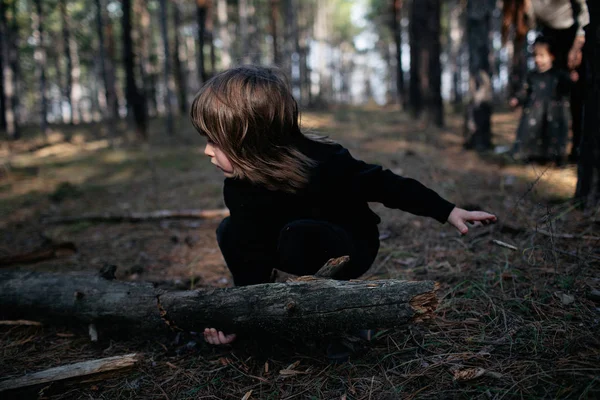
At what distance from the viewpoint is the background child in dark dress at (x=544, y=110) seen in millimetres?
4797

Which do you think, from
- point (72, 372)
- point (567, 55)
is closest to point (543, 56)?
point (567, 55)

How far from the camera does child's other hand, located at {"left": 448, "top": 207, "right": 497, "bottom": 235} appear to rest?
1.65 metres

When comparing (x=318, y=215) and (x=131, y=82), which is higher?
(x=131, y=82)

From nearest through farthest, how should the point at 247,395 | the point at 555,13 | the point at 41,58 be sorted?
the point at 247,395 → the point at 555,13 → the point at 41,58

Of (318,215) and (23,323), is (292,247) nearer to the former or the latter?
(318,215)

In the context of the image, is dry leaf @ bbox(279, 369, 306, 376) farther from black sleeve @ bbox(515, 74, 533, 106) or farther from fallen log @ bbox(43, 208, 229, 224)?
black sleeve @ bbox(515, 74, 533, 106)

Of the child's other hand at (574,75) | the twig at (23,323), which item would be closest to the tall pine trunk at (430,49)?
the child's other hand at (574,75)

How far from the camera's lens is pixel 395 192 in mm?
1779

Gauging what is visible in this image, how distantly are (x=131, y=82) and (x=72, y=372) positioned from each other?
11.4 m

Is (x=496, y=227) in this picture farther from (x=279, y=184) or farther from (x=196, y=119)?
(x=196, y=119)

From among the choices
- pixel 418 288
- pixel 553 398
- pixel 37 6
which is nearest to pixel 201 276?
pixel 418 288

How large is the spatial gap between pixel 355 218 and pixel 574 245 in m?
1.50

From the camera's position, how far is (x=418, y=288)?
1.46 metres

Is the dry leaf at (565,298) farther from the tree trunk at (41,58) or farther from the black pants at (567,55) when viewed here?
the tree trunk at (41,58)
